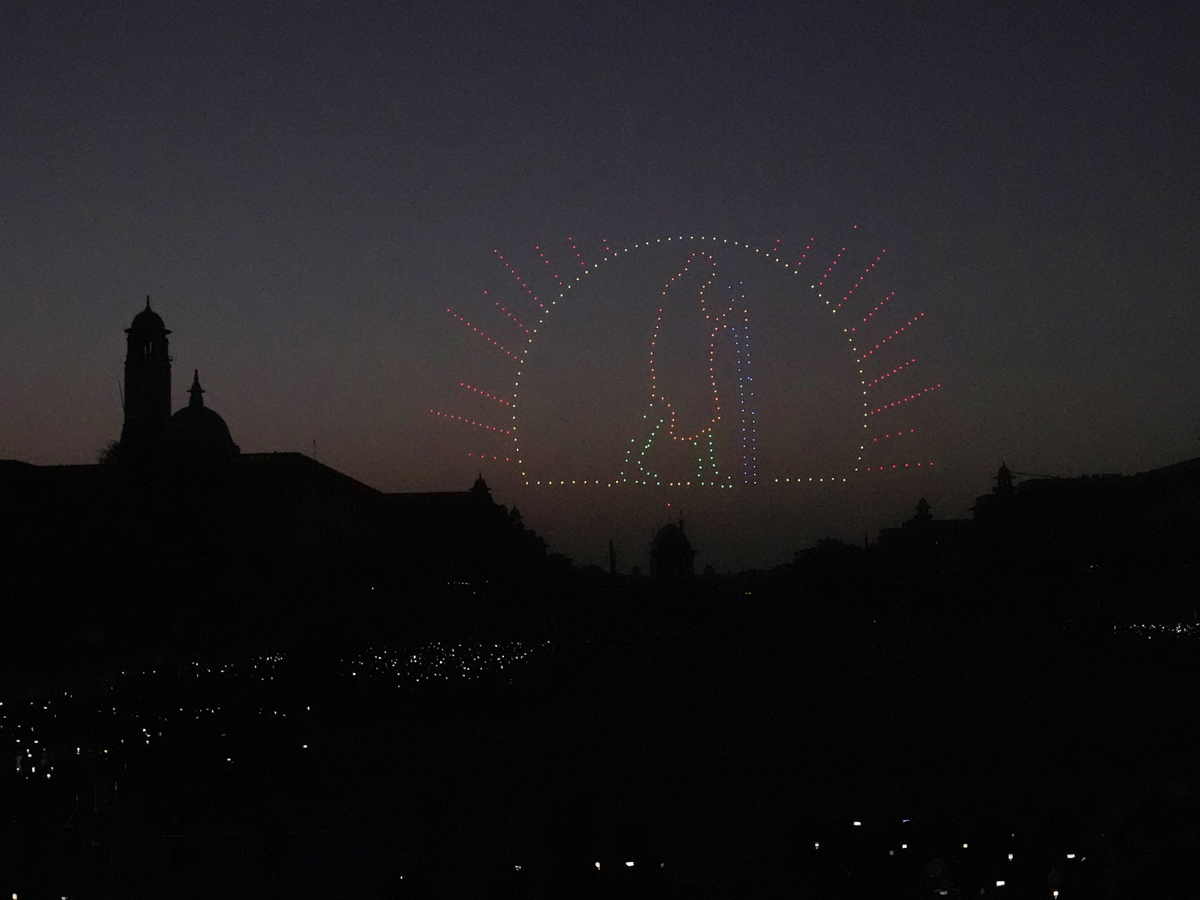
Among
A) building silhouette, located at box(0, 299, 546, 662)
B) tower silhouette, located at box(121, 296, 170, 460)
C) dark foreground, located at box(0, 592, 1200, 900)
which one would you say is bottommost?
dark foreground, located at box(0, 592, 1200, 900)

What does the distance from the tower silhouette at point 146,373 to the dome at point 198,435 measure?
145cm

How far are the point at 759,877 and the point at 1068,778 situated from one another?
7.60 meters

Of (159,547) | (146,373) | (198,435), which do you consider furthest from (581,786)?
(146,373)

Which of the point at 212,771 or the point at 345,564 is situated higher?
the point at 345,564

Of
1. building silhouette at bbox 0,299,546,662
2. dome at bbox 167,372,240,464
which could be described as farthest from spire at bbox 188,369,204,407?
building silhouette at bbox 0,299,546,662

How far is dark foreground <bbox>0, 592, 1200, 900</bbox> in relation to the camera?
9185 mm

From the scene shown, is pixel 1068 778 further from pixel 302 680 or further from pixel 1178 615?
pixel 1178 615

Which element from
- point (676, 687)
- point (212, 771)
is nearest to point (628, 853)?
point (212, 771)

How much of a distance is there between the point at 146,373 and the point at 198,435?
3660cm

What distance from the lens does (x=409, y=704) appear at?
2931 centimetres

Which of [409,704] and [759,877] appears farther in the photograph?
[409,704]

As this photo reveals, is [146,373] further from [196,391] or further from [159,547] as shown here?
[159,547]

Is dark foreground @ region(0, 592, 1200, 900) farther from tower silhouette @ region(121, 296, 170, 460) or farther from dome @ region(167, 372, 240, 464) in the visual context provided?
tower silhouette @ region(121, 296, 170, 460)

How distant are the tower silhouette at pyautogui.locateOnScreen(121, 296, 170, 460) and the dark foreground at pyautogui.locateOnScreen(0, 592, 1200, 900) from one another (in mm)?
54032
